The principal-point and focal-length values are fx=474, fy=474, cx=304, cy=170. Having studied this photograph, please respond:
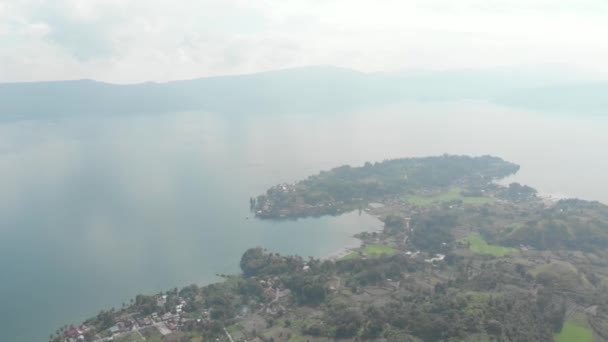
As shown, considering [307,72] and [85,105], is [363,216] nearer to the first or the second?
[85,105]

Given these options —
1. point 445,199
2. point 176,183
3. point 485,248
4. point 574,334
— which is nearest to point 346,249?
point 485,248

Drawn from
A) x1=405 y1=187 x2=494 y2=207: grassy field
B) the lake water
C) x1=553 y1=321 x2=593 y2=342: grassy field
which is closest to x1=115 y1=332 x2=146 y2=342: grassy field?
the lake water

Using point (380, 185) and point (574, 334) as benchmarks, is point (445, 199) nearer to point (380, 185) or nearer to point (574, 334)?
point (380, 185)

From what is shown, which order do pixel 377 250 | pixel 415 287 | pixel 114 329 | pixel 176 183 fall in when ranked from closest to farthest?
pixel 114 329 < pixel 415 287 < pixel 377 250 < pixel 176 183

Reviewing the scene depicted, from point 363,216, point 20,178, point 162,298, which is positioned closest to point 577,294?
point 363,216

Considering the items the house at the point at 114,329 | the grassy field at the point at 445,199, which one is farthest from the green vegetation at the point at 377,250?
the house at the point at 114,329

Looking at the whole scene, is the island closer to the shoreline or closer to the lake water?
the shoreline
